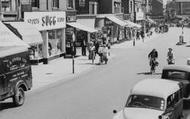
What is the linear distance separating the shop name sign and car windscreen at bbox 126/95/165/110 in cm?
1908

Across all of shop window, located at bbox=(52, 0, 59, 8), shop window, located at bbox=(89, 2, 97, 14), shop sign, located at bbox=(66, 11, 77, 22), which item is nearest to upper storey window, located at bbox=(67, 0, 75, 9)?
shop sign, located at bbox=(66, 11, 77, 22)

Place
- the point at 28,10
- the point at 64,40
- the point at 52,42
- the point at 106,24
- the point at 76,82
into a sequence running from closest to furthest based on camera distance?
the point at 76,82 → the point at 28,10 → the point at 52,42 → the point at 64,40 → the point at 106,24

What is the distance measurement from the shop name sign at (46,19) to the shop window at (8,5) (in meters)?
1.46

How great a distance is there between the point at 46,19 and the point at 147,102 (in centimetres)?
2315

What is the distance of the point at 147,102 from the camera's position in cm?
1405

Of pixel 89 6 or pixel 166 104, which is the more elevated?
pixel 89 6

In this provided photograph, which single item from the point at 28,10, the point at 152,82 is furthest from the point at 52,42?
the point at 152,82

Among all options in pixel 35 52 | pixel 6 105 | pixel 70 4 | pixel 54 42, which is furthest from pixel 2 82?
pixel 70 4

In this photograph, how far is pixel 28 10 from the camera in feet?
108

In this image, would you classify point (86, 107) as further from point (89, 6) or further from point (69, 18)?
point (89, 6)

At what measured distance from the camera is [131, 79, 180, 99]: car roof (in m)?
14.2

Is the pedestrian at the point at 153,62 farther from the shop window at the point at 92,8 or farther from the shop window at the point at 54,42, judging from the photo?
the shop window at the point at 92,8

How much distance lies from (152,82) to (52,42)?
24.3m

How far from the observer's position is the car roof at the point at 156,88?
14.2 m
